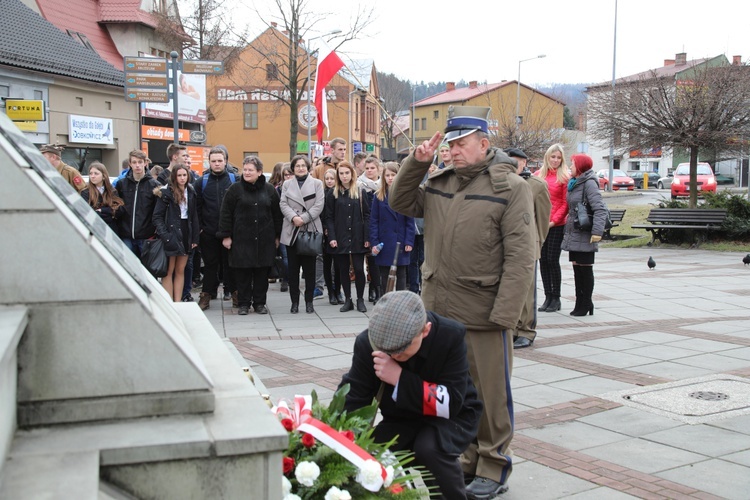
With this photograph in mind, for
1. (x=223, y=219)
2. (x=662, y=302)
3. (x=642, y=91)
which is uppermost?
(x=642, y=91)

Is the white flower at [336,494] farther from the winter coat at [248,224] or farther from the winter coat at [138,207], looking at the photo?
the winter coat at [138,207]

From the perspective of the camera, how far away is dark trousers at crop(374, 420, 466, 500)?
357 cm

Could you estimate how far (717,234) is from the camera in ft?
64.6

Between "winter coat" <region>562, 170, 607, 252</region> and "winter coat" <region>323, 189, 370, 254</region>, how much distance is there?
2637mm

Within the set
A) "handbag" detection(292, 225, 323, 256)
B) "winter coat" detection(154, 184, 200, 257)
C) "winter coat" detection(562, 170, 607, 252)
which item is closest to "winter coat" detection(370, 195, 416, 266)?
"handbag" detection(292, 225, 323, 256)

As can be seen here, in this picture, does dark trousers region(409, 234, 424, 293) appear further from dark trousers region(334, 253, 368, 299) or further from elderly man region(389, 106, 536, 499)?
elderly man region(389, 106, 536, 499)

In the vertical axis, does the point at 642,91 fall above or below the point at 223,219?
above

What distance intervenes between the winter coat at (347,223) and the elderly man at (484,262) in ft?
20.4

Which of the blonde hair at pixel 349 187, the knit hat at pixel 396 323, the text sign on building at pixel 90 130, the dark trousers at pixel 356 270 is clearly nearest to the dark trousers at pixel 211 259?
the dark trousers at pixel 356 270

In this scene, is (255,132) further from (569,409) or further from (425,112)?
(569,409)

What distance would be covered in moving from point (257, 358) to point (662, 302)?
648 centimetres

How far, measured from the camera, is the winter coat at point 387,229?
10.4 meters

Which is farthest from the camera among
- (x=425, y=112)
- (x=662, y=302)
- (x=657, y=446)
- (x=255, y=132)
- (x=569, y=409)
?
(x=425, y=112)

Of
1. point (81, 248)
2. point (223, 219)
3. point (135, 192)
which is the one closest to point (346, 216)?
point (223, 219)
